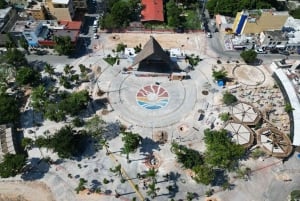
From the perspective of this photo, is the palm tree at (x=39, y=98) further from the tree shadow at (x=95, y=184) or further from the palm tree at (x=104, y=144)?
the tree shadow at (x=95, y=184)

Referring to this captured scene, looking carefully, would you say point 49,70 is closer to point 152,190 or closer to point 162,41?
point 162,41

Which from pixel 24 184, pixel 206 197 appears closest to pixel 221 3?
pixel 206 197

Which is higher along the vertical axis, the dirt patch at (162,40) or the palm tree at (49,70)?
the dirt patch at (162,40)

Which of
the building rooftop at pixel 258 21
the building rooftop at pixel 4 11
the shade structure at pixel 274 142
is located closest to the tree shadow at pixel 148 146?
the shade structure at pixel 274 142

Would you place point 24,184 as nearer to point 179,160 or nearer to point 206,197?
point 179,160

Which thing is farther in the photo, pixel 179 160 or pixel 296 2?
pixel 296 2

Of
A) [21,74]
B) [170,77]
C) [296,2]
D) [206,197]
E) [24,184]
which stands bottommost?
[206,197]
